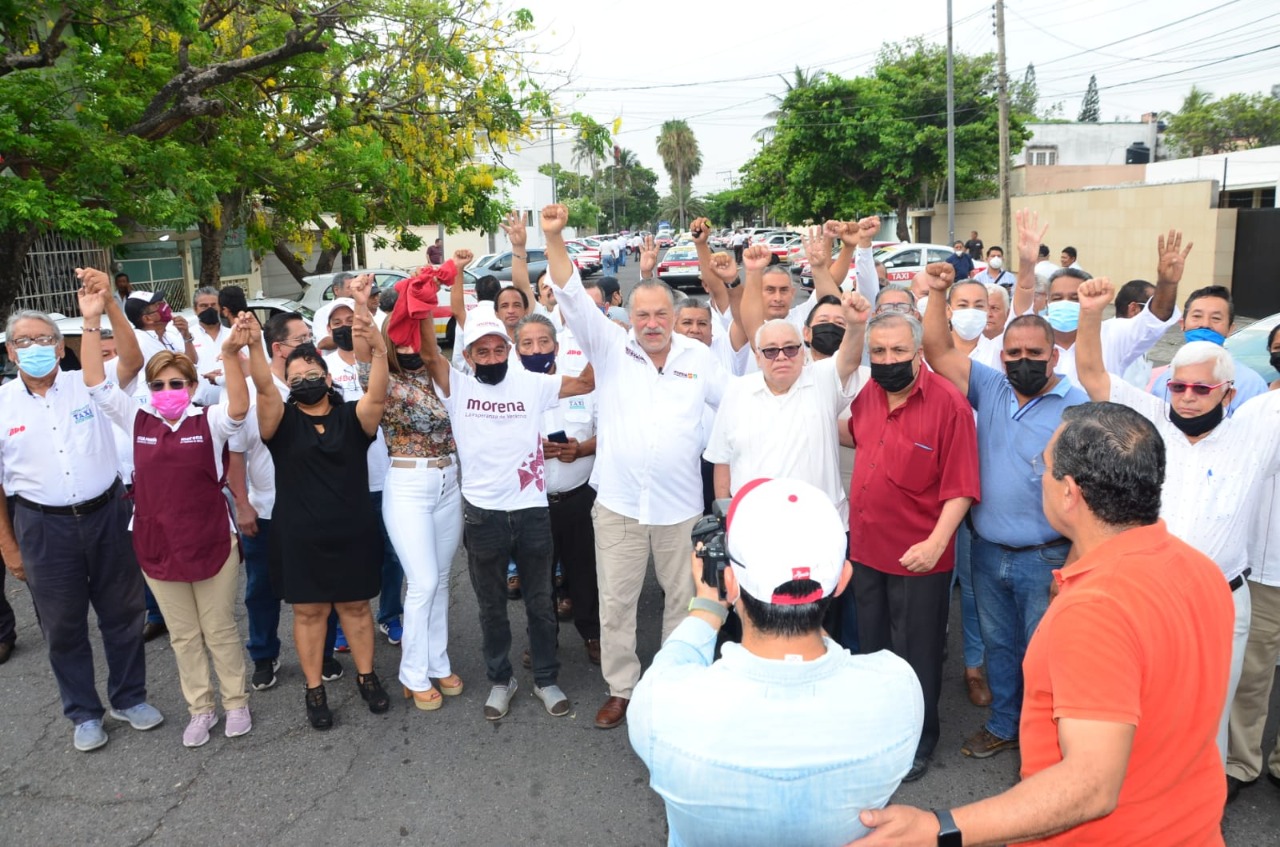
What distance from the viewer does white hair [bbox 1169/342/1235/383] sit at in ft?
11.1

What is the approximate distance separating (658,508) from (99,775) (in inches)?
111

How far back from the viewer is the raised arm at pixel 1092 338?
11.7 feet

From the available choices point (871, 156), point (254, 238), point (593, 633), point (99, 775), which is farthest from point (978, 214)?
point (99, 775)

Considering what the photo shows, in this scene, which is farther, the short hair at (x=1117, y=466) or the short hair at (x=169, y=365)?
the short hair at (x=169, y=365)

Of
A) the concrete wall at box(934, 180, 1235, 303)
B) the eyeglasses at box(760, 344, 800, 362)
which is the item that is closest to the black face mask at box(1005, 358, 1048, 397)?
the eyeglasses at box(760, 344, 800, 362)

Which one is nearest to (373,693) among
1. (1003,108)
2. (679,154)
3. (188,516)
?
(188,516)

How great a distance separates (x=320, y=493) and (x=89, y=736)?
1.62 meters

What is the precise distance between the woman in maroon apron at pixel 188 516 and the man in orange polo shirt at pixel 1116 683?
11.4ft

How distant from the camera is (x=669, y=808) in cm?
176

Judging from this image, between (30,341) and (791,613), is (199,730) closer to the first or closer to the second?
(30,341)

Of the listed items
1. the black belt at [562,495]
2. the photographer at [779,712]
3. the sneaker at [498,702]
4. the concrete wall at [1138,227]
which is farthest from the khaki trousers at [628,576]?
the concrete wall at [1138,227]

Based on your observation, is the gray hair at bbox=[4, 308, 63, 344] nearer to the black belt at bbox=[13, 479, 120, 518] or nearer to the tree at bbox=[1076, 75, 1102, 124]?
the black belt at bbox=[13, 479, 120, 518]

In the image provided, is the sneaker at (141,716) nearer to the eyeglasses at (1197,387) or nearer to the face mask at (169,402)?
the face mask at (169,402)

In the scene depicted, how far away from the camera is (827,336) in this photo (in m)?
5.07
